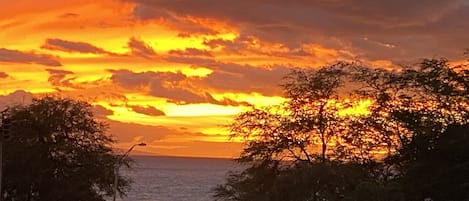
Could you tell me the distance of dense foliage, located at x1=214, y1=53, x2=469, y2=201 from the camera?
4359cm

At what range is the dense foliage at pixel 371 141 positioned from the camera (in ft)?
143

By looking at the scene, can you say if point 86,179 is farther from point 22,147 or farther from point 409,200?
point 409,200

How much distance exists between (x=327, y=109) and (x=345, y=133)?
175cm

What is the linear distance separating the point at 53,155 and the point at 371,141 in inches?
845

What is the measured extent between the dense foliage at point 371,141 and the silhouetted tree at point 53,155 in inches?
468

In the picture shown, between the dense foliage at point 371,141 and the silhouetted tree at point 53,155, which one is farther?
the silhouetted tree at point 53,155

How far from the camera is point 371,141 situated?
1870 inches

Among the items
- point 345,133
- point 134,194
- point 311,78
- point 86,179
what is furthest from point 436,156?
point 134,194

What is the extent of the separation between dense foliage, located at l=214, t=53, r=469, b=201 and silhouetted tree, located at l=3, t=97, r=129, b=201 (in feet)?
39.0

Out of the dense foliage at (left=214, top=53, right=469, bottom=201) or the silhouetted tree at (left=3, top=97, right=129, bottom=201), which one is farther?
the silhouetted tree at (left=3, top=97, right=129, bottom=201)

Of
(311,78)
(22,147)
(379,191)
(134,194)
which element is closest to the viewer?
(379,191)

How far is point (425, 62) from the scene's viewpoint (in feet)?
151

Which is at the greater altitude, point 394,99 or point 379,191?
point 394,99

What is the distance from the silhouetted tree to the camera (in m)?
56.0
